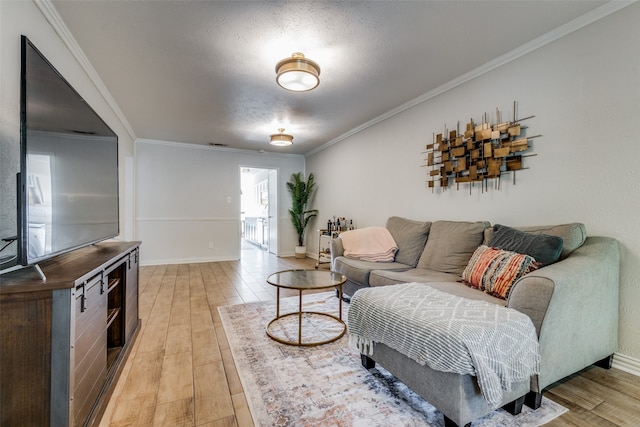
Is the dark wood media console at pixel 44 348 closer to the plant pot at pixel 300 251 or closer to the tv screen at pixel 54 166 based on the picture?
the tv screen at pixel 54 166

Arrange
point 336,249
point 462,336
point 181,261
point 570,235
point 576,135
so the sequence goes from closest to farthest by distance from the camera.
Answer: point 462,336 → point 570,235 → point 576,135 → point 336,249 → point 181,261

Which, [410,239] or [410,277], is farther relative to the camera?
[410,239]

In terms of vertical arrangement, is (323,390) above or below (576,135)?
below

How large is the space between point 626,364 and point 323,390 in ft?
6.53

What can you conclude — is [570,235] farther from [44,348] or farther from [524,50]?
[44,348]

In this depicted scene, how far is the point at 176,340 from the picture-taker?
2.35 m

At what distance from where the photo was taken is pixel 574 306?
1594mm

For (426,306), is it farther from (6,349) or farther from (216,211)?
(216,211)

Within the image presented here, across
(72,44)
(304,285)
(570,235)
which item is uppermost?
(72,44)

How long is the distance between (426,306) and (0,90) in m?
2.44

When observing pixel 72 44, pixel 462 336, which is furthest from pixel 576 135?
pixel 72 44

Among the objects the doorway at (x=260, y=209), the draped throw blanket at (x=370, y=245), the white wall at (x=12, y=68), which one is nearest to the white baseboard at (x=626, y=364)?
the draped throw blanket at (x=370, y=245)

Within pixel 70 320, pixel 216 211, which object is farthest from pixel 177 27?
pixel 216 211

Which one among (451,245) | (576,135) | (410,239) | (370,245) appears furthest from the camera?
(370,245)
